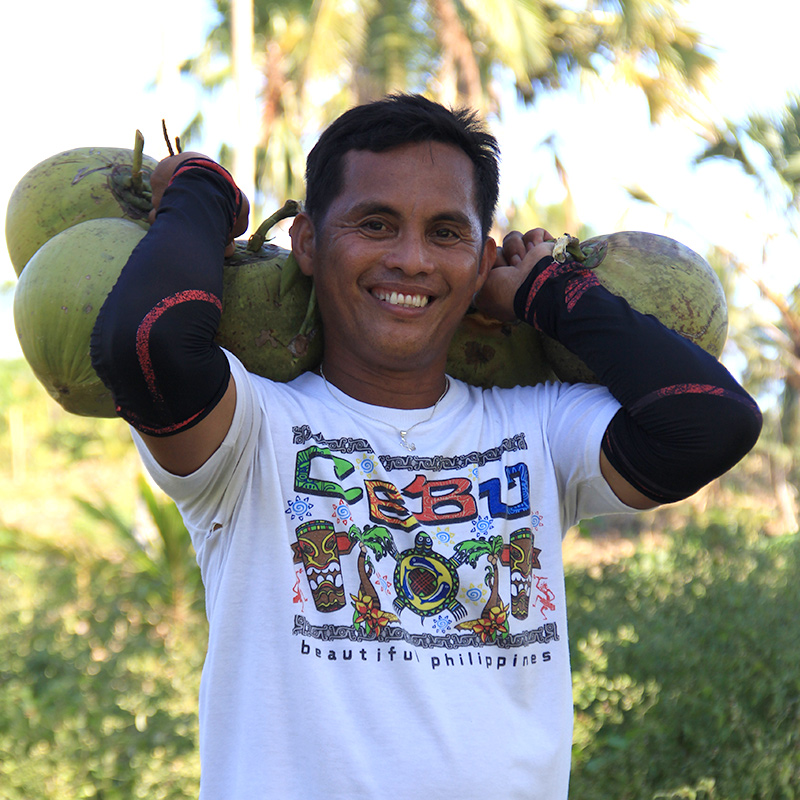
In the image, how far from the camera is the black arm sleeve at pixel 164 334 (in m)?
1.23

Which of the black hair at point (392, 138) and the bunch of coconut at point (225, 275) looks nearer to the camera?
the bunch of coconut at point (225, 275)

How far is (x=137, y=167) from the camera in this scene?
5.19 ft

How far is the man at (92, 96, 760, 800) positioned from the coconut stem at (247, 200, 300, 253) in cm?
5

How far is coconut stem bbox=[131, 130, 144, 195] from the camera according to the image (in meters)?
1.55

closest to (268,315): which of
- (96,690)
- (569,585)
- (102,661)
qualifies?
(96,690)

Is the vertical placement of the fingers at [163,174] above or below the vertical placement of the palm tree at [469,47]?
below

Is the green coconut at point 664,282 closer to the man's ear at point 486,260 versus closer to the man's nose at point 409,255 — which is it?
→ the man's ear at point 486,260

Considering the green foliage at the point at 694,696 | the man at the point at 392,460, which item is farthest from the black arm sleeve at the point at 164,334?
the green foliage at the point at 694,696

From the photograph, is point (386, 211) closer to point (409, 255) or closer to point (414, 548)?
point (409, 255)

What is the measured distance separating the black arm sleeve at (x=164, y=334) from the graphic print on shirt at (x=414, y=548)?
0.81 ft

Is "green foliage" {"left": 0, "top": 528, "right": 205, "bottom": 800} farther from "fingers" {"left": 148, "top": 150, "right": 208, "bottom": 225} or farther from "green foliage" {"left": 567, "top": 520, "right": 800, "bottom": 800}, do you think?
"fingers" {"left": 148, "top": 150, "right": 208, "bottom": 225}

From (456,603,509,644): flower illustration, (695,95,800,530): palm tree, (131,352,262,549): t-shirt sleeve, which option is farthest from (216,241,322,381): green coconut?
(695,95,800,530): palm tree

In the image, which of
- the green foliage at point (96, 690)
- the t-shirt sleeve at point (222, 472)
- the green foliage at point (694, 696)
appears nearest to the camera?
the t-shirt sleeve at point (222, 472)

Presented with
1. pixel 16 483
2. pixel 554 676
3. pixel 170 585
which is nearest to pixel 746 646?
pixel 554 676
